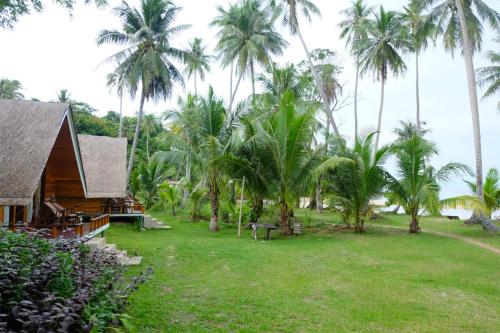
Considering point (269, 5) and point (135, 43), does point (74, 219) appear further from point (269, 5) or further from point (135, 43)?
point (269, 5)

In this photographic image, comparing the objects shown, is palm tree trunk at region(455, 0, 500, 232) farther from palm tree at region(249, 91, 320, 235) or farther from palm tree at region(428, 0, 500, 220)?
palm tree at region(249, 91, 320, 235)

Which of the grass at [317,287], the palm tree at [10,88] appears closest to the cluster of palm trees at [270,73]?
the grass at [317,287]

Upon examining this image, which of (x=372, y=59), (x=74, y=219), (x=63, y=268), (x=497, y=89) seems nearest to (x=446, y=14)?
(x=372, y=59)

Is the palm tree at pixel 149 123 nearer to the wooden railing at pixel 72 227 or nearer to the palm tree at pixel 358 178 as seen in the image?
the palm tree at pixel 358 178

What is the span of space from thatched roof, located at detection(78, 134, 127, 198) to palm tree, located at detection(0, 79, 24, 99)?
31459mm

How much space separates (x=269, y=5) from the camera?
24.1 m

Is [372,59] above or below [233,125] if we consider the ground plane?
above

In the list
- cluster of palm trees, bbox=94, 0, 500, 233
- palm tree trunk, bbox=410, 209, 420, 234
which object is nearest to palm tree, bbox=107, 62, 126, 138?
cluster of palm trees, bbox=94, 0, 500, 233

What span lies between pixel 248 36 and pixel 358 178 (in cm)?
1416

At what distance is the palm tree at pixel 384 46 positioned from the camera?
2278cm

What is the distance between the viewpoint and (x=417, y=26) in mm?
25156

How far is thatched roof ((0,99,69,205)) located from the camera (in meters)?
6.40

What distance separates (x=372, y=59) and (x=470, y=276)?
1851cm

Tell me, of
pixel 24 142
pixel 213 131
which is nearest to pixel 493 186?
pixel 213 131
